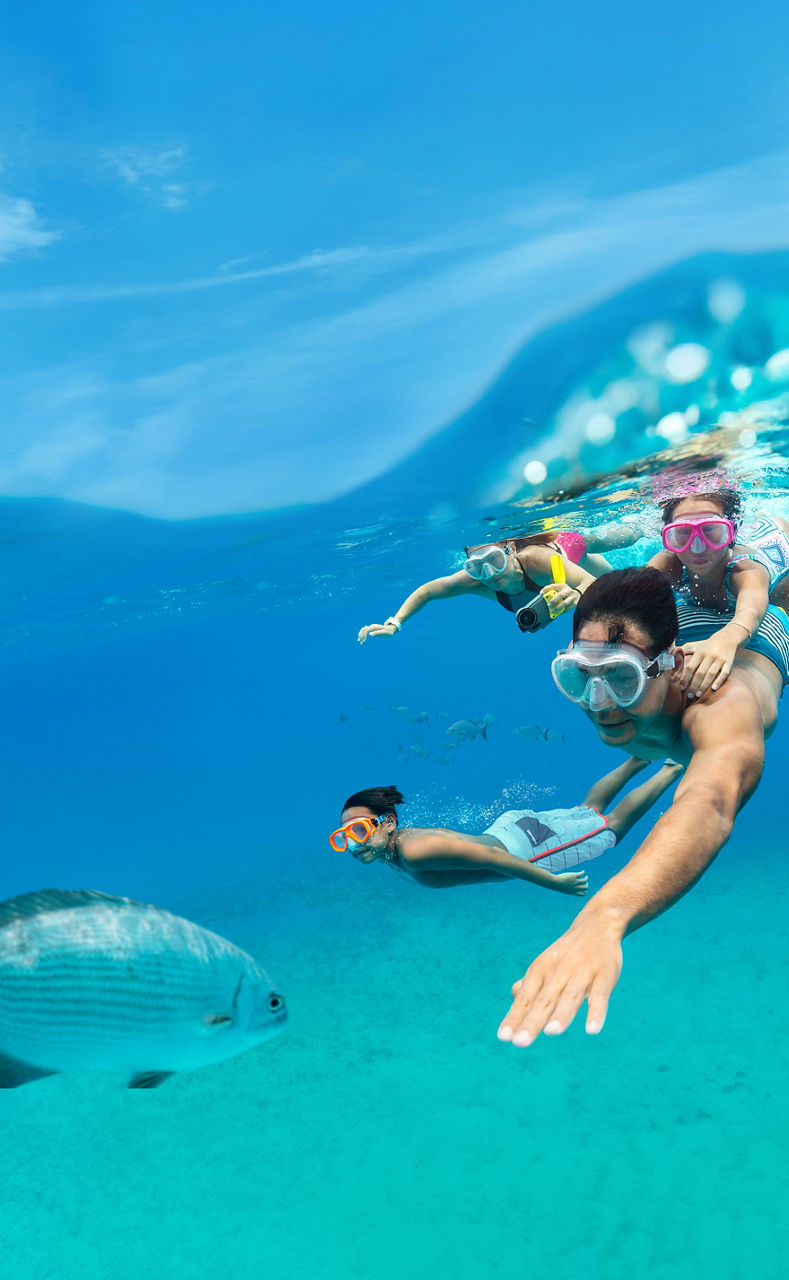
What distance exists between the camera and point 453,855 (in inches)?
247

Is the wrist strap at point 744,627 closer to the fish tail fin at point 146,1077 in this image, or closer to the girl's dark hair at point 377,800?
the girl's dark hair at point 377,800

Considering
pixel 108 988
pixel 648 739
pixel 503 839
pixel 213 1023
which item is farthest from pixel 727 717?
pixel 503 839

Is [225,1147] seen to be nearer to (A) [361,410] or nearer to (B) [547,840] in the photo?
(B) [547,840]

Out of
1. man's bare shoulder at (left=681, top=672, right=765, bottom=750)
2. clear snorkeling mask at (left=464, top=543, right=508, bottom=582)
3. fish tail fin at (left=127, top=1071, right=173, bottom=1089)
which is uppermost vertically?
clear snorkeling mask at (left=464, top=543, right=508, bottom=582)

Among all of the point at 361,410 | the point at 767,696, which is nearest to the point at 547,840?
the point at 767,696

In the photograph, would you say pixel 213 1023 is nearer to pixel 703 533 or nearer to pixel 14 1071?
pixel 14 1071

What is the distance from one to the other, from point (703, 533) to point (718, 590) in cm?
56

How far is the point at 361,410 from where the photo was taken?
11828mm

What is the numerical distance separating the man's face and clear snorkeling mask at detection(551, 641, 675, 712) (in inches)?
1.0

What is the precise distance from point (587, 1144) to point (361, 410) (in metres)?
9.70

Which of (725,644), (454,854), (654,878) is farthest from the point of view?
(454,854)

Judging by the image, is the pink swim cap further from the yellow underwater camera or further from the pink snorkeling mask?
the pink snorkeling mask

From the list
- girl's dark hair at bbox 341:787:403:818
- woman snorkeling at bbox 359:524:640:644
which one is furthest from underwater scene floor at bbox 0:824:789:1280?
woman snorkeling at bbox 359:524:640:644

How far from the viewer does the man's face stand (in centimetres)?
417
